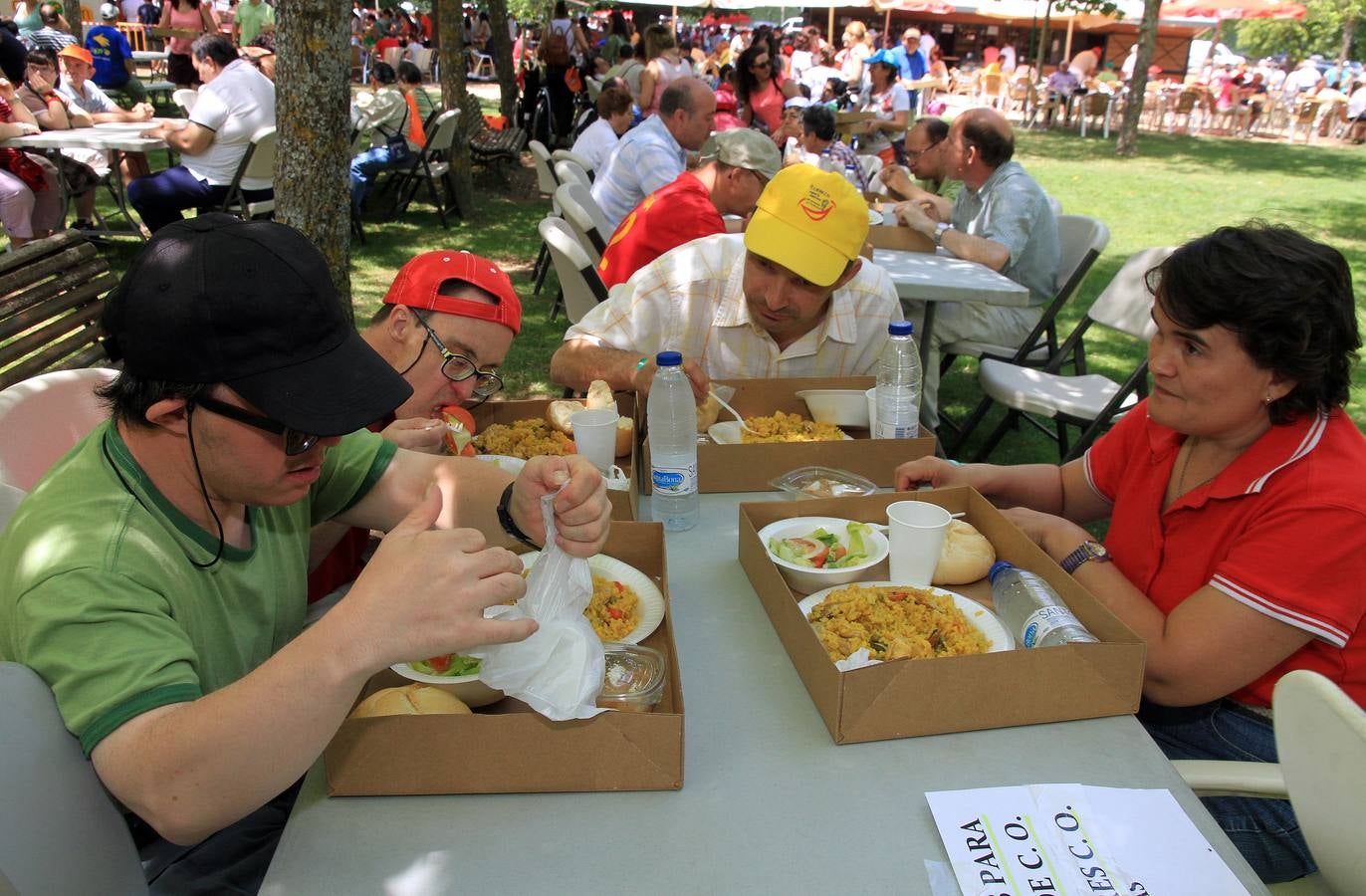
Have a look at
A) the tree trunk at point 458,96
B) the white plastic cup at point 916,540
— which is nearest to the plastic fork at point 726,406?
the white plastic cup at point 916,540

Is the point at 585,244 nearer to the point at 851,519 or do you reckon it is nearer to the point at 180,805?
the point at 851,519

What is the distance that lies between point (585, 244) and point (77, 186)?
5.62m

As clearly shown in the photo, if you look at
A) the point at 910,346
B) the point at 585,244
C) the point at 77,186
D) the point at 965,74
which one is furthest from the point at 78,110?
the point at 965,74

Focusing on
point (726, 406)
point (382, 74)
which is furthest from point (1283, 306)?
point (382, 74)

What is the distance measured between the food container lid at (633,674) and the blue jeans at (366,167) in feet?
27.3

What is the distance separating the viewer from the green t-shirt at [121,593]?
43.3 inches

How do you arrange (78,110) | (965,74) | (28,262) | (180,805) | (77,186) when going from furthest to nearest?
(965,74)
(78,110)
(77,186)
(28,262)
(180,805)

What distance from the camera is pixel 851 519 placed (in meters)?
2.06

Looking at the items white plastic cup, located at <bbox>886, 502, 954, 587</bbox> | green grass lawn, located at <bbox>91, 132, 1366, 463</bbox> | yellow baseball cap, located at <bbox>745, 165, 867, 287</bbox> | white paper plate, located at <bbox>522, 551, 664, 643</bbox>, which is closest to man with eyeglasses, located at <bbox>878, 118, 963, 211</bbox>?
green grass lawn, located at <bbox>91, 132, 1366, 463</bbox>

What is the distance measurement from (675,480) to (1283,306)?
1.25 m

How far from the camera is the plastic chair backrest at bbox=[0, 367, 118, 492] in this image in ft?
6.18

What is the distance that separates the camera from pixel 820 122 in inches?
300

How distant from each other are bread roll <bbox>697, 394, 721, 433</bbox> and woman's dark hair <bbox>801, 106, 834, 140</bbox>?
5.77 meters

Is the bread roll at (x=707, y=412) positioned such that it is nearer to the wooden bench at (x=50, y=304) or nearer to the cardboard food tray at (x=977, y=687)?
the cardboard food tray at (x=977, y=687)
